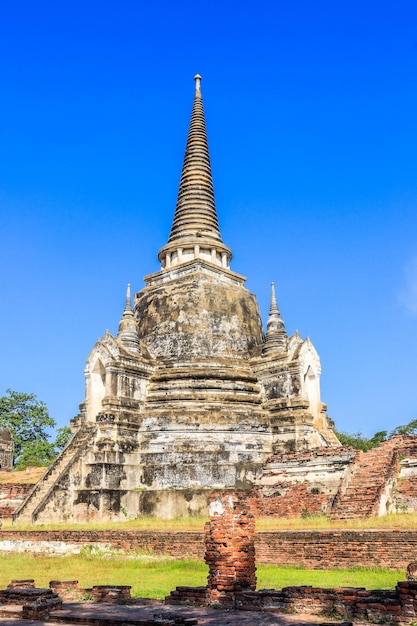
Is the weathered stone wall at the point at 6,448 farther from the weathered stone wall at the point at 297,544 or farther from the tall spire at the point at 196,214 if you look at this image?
the weathered stone wall at the point at 297,544

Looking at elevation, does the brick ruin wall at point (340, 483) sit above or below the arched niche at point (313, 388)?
below

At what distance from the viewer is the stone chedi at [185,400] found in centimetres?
2086

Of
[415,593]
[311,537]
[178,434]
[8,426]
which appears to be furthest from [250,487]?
[8,426]

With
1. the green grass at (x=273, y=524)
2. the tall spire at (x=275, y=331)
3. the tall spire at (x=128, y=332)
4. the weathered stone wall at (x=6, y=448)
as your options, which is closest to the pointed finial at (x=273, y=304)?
the tall spire at (x=275, y=331)

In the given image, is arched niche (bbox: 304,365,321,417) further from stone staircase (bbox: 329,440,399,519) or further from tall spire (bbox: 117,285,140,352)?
tall spire (bbox: 117,285,140,352)

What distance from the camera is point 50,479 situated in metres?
21.4

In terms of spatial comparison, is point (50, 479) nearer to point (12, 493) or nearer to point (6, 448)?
point (12, 493)

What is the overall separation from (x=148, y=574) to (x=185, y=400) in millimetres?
9630

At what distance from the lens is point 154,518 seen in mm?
20703

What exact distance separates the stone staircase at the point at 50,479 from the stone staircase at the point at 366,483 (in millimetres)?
8657

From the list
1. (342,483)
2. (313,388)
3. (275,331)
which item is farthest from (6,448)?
(342,483)

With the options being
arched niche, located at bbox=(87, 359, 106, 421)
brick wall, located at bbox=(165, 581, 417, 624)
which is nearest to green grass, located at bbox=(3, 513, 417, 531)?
arched niche, located at bbox=(87, 359, 106, 421)

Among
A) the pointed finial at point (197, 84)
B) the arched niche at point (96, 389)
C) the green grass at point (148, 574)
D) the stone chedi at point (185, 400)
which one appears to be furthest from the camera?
the pointed finial at point (197, 84)

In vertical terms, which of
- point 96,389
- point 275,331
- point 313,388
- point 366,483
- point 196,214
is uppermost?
point 196,214
